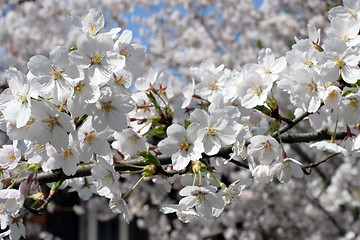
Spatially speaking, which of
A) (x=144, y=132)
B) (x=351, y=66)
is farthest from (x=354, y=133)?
(x=144, y=132)

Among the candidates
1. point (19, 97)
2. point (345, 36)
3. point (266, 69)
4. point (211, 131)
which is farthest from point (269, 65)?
point (19, 97)

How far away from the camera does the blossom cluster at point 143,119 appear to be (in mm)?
1148

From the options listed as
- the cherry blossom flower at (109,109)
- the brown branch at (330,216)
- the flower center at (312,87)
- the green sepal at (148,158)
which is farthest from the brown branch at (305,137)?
the brown branch at (330,216)

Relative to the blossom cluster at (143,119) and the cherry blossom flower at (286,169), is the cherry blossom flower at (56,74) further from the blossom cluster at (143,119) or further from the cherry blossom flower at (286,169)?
the cherry blossom flower at (286,169)

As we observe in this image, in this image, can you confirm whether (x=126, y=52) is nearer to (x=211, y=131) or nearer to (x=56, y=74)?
(x=56, y=74)

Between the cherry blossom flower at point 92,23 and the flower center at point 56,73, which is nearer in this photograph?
the flower center at point 56,73

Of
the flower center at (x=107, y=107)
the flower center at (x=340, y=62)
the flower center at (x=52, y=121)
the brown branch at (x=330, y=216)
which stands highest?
the flower center at (x=52, y=121)

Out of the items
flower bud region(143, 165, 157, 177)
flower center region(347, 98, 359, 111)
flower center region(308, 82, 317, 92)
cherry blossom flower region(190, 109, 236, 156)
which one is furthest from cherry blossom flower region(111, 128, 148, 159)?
flower center region(347, 98, 359, 111)

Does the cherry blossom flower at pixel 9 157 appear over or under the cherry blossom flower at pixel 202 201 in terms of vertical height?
over

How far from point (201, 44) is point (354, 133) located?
7519mm

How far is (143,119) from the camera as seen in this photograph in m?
1.54

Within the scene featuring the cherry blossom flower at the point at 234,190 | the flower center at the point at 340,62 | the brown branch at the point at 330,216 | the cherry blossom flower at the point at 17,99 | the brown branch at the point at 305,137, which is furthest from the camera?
the brown branch at the point at 330,216

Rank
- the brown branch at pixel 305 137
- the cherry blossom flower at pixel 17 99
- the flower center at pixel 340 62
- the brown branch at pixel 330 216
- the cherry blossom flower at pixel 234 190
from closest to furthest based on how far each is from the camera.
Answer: the cherry blossom flower at pixel 17 99 < the flower center at pixel 340 62 < the cherry blossom flower at pixel 234 190 < the brown branch at pixel 305 137 < the brown branch at pixel 330 216

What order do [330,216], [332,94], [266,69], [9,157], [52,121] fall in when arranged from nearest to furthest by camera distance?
1. [52,121]
2. [332,94]
3. [9,157]
4. [266,69]
5. [330,216]
